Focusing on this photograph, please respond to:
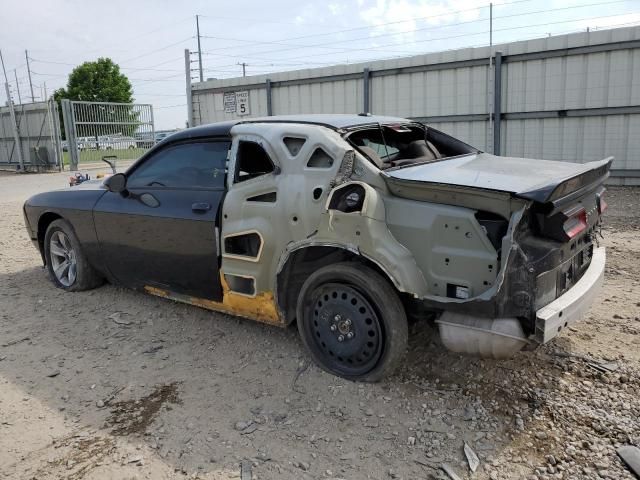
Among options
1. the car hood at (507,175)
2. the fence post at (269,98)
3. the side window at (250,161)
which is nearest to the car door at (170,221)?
the side window at (250,161)

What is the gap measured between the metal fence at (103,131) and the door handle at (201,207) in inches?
731

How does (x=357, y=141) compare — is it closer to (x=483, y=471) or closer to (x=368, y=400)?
(x=368, y=400)

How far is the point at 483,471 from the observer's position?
256 centimetres

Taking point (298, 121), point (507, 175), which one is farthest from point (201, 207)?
point (507, 175)

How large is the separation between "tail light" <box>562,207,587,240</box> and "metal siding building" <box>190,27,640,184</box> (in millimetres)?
8365

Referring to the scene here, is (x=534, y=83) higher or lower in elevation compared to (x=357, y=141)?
higher

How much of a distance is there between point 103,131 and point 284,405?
2151 centimetres

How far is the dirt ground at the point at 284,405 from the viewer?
105 inches

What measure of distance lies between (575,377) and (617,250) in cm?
343

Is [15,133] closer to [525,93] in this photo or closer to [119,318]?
[525,93]

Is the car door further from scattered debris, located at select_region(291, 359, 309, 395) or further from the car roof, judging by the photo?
scattered debris, located at select_region(291, 359, 309, 395)

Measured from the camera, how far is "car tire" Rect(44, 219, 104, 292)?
16.7 ft

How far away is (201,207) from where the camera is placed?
389 centimetres

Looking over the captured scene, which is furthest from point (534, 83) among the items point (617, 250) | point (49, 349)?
point (49, 349)
